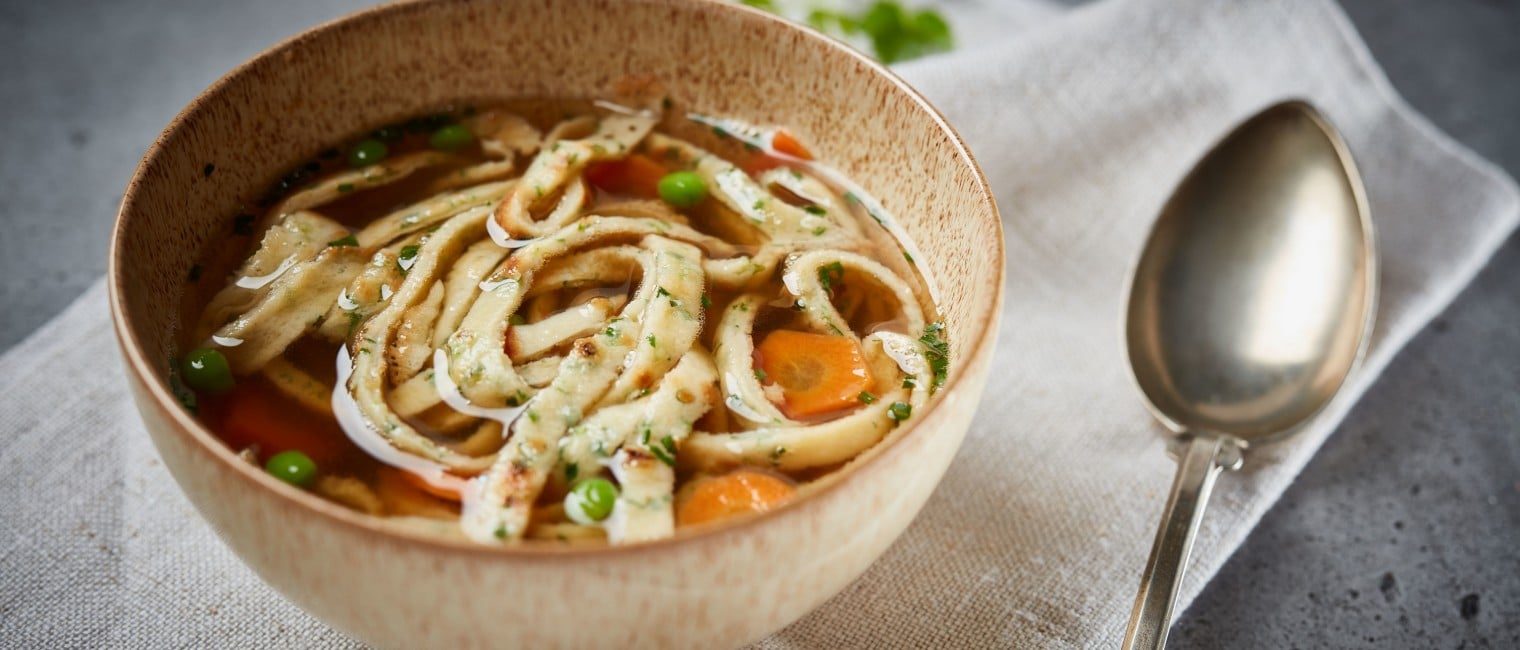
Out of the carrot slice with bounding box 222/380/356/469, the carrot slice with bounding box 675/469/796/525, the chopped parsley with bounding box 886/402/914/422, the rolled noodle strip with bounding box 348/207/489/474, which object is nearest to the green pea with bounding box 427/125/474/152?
the rolled noodle strip with bounding box 348/207/489/474

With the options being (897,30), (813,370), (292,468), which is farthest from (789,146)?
(292,468)

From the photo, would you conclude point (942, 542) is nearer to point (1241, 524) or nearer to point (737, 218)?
point (1241, 524)

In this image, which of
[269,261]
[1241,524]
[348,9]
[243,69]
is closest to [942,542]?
[1241,524]

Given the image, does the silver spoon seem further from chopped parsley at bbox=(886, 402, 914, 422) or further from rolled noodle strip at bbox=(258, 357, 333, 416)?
rolled noodle strip at bbox=(258, 357, 333, 416)

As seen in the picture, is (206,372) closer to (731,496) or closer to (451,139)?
(451,139)

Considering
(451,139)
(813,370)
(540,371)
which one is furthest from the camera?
(451,139)

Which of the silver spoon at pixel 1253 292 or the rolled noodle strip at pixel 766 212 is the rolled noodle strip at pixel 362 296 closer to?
the rolled noodle strip at pixel 766 212
